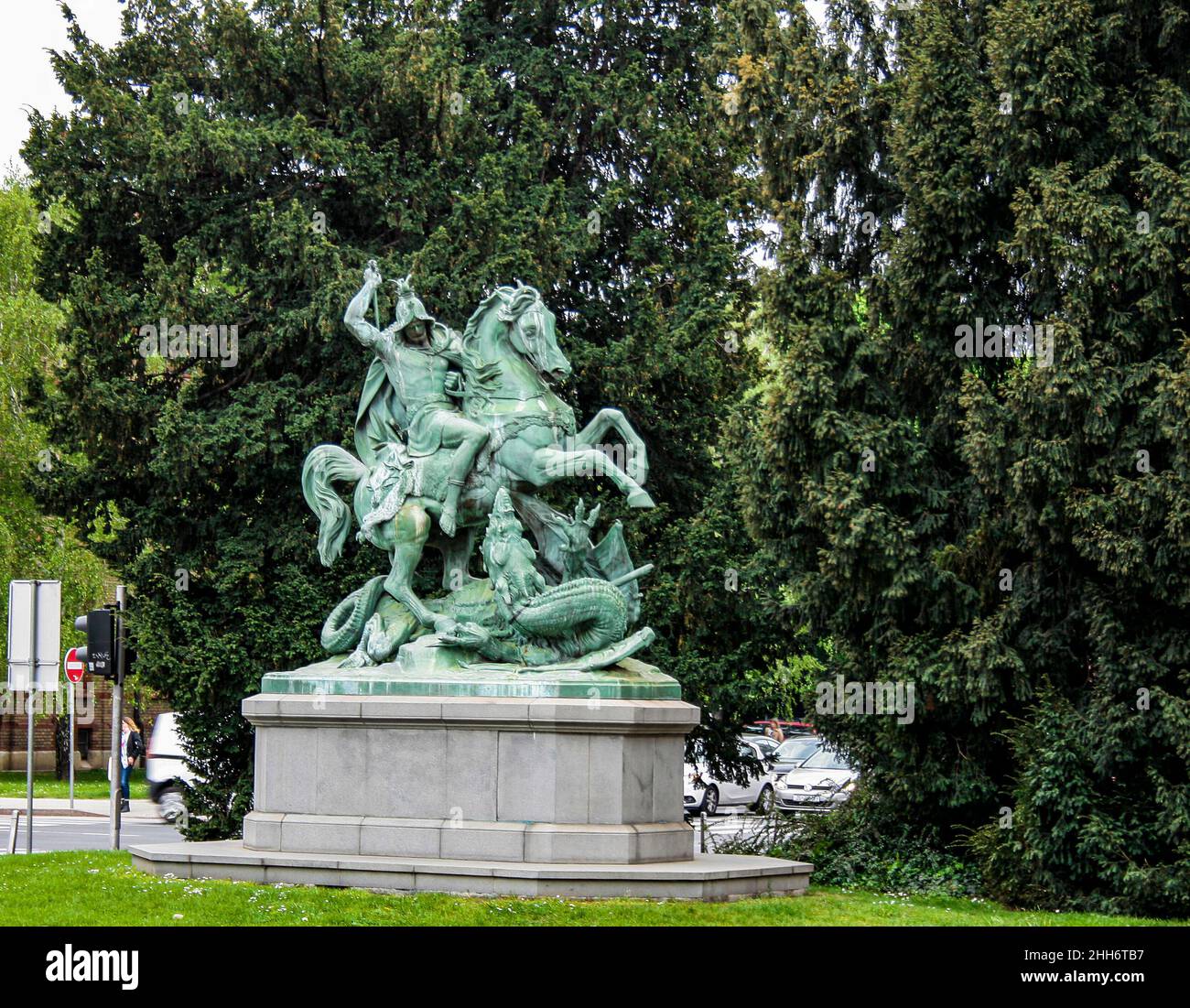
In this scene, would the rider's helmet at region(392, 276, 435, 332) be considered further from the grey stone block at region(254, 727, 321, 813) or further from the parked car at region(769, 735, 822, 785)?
the parked car at region(769, 735, 822, 785)

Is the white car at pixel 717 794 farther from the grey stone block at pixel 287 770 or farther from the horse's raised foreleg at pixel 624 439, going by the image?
the grey stone block at pixel 287 770

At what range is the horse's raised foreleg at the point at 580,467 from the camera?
1462cm

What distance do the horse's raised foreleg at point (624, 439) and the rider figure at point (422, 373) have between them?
0.93 m

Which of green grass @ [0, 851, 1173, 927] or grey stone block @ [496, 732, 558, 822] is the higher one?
grey stone block @ [496, 732, 558, 822]

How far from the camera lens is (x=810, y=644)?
22266 millimetres

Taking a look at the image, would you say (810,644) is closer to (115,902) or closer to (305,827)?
(305,827)

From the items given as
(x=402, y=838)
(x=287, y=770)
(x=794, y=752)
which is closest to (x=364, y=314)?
(x=287, y=770)

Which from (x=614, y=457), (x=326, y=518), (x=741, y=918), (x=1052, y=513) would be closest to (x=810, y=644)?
(x=614, y=457)

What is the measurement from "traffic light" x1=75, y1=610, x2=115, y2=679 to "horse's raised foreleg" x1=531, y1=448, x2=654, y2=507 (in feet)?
25.0

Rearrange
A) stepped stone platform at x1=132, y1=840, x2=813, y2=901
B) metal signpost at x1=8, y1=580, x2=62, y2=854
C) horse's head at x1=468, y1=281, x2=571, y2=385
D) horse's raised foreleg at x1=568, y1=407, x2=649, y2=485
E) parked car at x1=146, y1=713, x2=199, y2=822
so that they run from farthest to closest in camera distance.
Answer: parked car at x1=146, y1=713, x2=199, y2=822 → metal signpost at x1=8, y1=580, x2=62, y2=854 → horse's head at x1=468, y1=281, x2=571, y2=385 → horse's raised foreleg at x1=568, y1=407, x2=649, y2=485 → stepped stone platform at x1=132, y1=840, x2=813, y2=901

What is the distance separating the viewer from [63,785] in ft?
122

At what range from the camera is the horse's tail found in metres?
16.0

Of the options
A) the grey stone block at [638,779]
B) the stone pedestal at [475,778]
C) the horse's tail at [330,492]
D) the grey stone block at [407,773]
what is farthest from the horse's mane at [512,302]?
the grey stone block at [638,779]

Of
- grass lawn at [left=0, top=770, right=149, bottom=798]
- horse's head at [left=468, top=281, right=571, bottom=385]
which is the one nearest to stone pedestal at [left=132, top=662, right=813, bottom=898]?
horse's head at [left=468, top=281, right=571, bottom=385]
